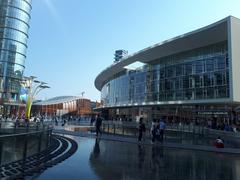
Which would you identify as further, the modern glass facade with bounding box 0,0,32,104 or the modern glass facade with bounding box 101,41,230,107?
the modern glass facade with bounding box 0,0,32,104

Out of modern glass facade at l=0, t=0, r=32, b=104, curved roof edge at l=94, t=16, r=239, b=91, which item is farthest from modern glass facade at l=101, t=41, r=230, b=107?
modern glass facade at l=0, t=0, r=32, b=104

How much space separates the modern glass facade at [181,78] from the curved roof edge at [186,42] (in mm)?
1205

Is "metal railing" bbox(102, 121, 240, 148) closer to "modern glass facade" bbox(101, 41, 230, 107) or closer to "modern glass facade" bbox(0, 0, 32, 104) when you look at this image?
"modern glass facade" bbox(101, 41, 230, 107)

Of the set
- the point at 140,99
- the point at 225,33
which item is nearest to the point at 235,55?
the point at 225,33

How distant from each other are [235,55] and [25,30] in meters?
72.8

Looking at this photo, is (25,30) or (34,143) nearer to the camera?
(34,143)

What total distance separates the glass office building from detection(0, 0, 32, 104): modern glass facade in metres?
41.3

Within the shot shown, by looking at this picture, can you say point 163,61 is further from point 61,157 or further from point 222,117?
point 61,157

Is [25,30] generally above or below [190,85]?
above

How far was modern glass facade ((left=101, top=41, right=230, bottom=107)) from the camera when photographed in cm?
4234

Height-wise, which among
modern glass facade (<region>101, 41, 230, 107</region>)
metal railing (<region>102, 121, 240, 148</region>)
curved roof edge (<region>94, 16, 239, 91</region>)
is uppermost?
curved roof edge (<region>94, 16, 239, 91</region>)

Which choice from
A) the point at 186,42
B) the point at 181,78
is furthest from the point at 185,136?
the point at 181,78

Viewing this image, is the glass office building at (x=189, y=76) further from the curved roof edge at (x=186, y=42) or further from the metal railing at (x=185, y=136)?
the metal railing at (x=185, y=136)

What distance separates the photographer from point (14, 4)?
86625 mm
